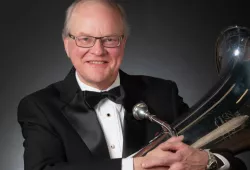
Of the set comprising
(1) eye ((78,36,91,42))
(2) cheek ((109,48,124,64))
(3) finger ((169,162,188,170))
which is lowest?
(3) finger ((169,162,188,170))

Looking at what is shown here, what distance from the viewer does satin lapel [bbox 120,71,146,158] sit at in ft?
6.12

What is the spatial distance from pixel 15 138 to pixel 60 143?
0.88 metres

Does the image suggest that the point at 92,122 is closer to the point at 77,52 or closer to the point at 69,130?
the point at 69,130

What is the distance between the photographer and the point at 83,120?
184 cm

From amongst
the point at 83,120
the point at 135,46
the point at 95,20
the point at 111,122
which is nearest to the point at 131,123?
the point at 111,122

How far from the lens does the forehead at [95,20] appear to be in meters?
1.82

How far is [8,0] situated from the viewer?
8.38ft

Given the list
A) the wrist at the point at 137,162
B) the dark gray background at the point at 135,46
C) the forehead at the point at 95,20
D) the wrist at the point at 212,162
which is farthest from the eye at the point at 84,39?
the dark gray background at the point at 135,46

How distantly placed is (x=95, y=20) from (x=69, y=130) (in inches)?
17.2

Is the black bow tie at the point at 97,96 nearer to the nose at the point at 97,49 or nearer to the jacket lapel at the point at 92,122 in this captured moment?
the jacket lapel at the point at 92,122

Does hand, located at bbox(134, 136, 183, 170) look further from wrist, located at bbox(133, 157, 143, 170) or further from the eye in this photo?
the eye

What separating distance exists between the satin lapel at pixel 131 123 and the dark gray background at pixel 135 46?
0.67m

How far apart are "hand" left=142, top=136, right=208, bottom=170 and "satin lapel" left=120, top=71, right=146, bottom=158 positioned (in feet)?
0.99

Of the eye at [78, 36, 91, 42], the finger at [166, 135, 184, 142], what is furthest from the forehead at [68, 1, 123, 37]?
the finger at [166, 135, 184, 142]
